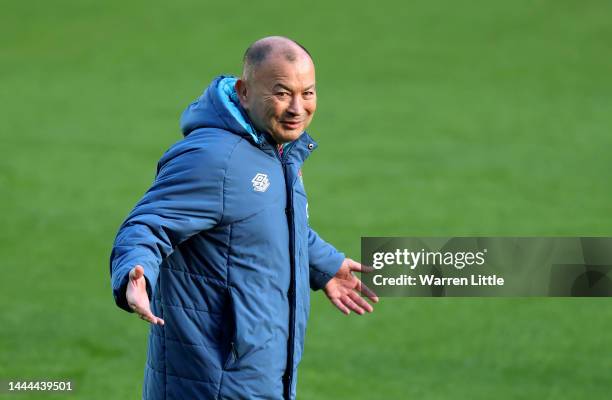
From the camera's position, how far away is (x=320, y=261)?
198 inches

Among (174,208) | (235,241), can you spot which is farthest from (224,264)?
(174,208)

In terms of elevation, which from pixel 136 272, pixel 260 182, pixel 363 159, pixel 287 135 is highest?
pixel 363 159

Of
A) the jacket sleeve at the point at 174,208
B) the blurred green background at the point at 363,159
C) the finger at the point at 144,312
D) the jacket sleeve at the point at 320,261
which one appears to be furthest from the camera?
the blurred green background at the point at 363,159

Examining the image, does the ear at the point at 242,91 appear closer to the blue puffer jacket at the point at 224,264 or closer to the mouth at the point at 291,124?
the blue puffer jacket at the point at 224,264

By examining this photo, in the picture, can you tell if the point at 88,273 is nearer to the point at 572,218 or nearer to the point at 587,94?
the point at 572,218

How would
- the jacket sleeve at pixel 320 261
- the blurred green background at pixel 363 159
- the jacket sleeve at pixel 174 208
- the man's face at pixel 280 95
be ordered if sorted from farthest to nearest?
the blurred green background at pixel 363 159 < the jacket sleeve at pixel 320 261 < the man's face at pixel 280 95 < the jacket sleeve at pixel 174 208

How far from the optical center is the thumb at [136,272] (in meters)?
3.87

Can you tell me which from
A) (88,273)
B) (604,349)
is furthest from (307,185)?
(604,349)

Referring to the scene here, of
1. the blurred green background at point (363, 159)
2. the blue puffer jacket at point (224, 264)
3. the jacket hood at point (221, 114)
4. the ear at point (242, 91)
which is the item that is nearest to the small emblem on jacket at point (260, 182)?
the blue puffer jacket at point (224, 264)

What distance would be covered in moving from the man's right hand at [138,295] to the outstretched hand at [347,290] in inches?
52.5

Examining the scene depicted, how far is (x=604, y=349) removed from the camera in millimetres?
9578

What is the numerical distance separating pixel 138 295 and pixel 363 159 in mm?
13447

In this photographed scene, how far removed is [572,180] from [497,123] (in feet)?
12.3

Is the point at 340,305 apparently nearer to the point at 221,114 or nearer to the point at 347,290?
the point at 347,290
